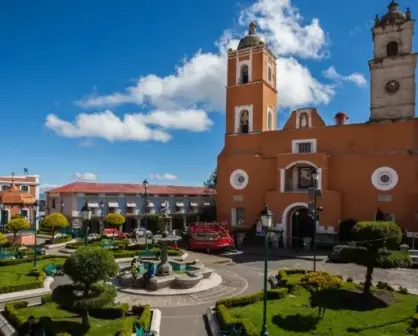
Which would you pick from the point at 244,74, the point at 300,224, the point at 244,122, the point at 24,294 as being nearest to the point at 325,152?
the point at 300,224

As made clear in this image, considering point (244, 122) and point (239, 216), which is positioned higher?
point (244, 122)

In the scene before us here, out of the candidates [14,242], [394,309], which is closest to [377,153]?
[394,309]

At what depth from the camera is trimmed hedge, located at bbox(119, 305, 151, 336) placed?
10.7 m

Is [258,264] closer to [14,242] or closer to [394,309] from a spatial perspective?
[394,309]

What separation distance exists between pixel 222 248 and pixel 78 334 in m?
18.8

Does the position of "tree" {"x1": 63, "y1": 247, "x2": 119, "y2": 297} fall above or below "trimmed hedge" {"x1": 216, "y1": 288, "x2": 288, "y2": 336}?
above

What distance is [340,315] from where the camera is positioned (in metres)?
12.9

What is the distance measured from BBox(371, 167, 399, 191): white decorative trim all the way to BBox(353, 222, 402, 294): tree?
50.7ft

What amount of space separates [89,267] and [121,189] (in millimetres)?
39476

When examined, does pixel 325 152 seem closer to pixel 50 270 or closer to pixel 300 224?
pixel 300 224

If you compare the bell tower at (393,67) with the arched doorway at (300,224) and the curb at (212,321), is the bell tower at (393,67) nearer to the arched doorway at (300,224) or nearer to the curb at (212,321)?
the arched doorway at (300,224)

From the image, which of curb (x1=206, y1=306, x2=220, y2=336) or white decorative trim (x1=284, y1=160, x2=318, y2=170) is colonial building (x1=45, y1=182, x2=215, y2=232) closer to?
white decorative trim (x1=284, y1=160, x2=318, y2=170)

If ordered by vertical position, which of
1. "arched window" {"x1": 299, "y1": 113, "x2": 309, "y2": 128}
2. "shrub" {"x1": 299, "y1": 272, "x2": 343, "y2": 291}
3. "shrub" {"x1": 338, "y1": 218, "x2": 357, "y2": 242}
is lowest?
"shrub" {"x1": 299, "y1": 272, "x2": 343, "y2": 291}

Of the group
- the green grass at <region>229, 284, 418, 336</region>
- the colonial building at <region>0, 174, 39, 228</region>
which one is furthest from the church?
the colonial building at <region>0, 174, 39, 228</region>
